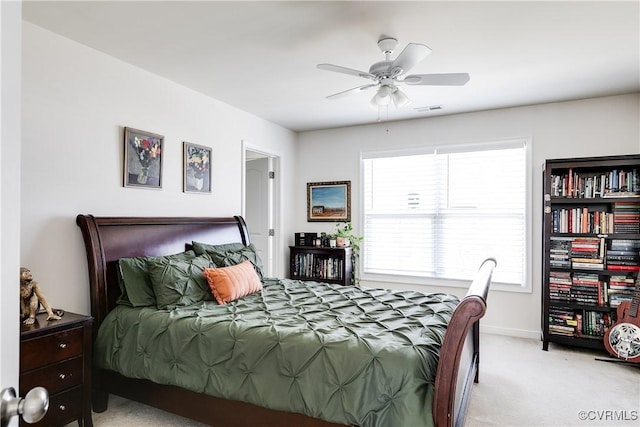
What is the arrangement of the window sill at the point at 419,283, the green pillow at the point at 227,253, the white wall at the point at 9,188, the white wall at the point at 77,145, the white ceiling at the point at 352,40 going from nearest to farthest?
→ the white wall at the point at 9,188 → the white ceiling at the point at 352,40 → the white wall at the point at 77,145 → the green pillow at the point at 227,253 → the window sill at the point at 419,283

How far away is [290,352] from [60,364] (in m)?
1.36

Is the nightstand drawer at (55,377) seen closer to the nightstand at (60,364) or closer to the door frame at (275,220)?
the nightstand at (60,364)

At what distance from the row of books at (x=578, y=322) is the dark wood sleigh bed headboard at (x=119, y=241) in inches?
141

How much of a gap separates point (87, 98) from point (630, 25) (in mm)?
3772

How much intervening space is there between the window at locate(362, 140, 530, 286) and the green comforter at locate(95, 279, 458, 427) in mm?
1865

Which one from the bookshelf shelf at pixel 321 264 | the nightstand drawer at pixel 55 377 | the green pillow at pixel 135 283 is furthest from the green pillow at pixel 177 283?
the bookshelf shelf at pixel 321 264

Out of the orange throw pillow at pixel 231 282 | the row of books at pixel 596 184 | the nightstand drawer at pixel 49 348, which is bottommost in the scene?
the nightstand drawer at pixel 49 348

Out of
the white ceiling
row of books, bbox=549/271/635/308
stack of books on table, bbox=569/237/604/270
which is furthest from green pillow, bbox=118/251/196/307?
stack of books on table, bbox=569/237/604/270

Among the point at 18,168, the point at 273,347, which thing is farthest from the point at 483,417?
the point at 18,168

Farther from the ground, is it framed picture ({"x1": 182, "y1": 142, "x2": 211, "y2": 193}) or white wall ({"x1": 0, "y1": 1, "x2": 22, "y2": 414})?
framed picture ({"x1": 182, "y1": 142, "x2": 211, "y2": 193})

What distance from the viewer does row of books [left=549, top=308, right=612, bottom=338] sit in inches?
141

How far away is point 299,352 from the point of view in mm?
1895

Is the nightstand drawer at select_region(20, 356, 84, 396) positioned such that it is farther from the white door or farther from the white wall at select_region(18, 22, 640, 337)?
the white door

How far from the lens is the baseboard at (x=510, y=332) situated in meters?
4.09
